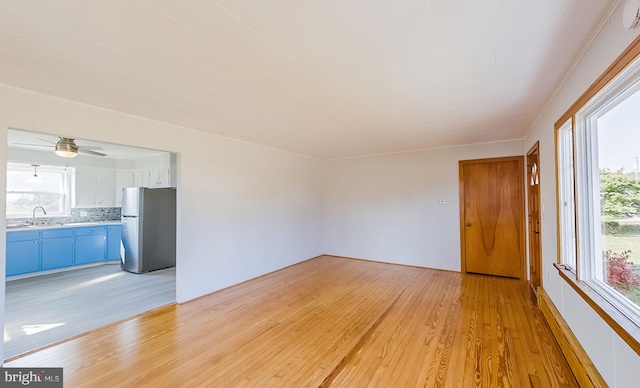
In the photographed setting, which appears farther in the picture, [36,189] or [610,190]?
[36,189]

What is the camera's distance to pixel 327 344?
248cm

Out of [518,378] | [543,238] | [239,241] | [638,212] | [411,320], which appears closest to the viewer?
[638,212]

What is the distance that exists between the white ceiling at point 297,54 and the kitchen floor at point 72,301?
8.00 feet

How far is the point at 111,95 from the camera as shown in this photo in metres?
2.45

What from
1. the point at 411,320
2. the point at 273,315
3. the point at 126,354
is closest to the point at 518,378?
the point at 411,320

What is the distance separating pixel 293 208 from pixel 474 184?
366cm

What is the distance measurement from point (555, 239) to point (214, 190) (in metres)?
4.39

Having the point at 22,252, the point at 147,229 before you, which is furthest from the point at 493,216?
the point at 22,252

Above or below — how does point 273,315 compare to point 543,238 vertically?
below

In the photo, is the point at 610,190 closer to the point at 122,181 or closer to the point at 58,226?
the point at 58,226


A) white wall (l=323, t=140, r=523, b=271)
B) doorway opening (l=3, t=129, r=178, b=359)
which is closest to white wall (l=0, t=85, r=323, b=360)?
doorway opening (l=3, t=129, r=178, b=359)

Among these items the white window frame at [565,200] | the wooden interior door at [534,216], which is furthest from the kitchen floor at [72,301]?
the wooden interior door at [534,216]

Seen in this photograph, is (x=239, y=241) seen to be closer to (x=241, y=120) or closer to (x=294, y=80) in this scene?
(x=241, y=120)

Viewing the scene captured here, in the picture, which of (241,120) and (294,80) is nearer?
(294,80)
